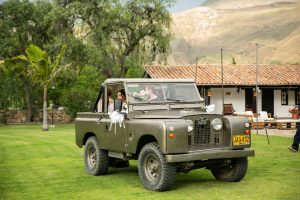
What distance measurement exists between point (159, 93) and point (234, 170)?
2.10 metres

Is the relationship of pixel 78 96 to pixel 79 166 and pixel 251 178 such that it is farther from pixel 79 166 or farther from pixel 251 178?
pixel 251 178

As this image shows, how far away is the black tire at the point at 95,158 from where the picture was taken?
1052cm

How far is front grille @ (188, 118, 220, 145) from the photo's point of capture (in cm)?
862

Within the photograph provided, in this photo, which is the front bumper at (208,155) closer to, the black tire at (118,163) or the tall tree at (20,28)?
the black tire at (118,163)

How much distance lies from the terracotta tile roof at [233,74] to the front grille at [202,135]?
2388 cm

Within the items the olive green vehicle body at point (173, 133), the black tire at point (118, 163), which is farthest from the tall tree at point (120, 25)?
the olive green vehicle body at point (173, 133)

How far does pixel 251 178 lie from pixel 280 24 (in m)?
155

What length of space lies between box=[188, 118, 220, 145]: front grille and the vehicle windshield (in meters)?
1.31

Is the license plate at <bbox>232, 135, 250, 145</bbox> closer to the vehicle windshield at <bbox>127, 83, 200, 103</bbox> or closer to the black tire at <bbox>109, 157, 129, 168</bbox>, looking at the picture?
the vehicle windshield at <bbox>127, 83, 200, 103</bbox>

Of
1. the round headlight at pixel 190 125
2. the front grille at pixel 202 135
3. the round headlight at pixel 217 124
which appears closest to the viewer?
the round headlight at pixel 190 125

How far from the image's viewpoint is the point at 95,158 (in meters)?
10.9

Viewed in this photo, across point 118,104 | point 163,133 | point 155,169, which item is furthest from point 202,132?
point 118,104

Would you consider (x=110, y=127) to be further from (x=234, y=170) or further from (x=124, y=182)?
(x=234, y=170)

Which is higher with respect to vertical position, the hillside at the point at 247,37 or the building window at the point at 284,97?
the hillside at the point at 247,37
